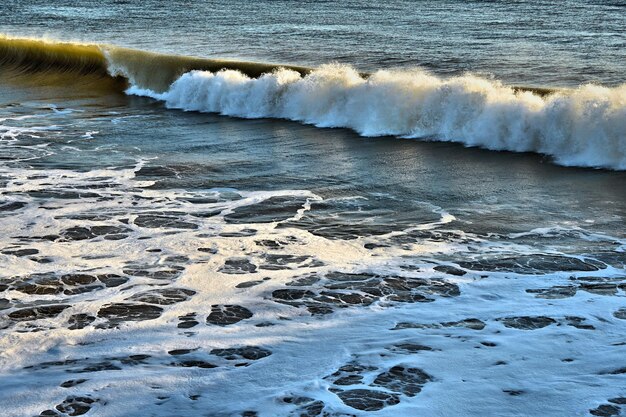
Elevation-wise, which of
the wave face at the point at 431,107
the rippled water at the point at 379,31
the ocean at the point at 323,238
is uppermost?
the rippled water at the point at 379,31

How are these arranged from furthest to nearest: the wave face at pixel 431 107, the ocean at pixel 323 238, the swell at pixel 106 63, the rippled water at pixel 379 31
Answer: the swell at pixel 106 63
the rippled water at pixel 379 31
the wave face at pixel 431 107
the ocean at pixel 323 238

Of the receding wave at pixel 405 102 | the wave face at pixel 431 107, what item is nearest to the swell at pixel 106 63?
the receding wave at pixel 405 102

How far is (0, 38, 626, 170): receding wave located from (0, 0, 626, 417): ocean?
0.05m

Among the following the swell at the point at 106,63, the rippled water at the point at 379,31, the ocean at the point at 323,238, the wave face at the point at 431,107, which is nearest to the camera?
the ocean at the point at 323,238

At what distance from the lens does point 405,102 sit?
18625mm

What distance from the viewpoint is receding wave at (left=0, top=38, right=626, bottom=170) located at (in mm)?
15586

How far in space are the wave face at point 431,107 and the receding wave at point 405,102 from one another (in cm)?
2

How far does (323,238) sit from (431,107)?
854cm

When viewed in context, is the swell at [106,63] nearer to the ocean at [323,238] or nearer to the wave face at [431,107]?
the ocean at [323,238]

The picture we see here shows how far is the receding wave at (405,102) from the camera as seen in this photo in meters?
15.6

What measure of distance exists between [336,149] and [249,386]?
1024cm

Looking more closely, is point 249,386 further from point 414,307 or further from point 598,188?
point 598,188

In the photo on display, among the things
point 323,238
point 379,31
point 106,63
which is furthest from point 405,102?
point 379,31

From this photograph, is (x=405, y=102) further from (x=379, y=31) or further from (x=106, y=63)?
(x=379, y=31)
